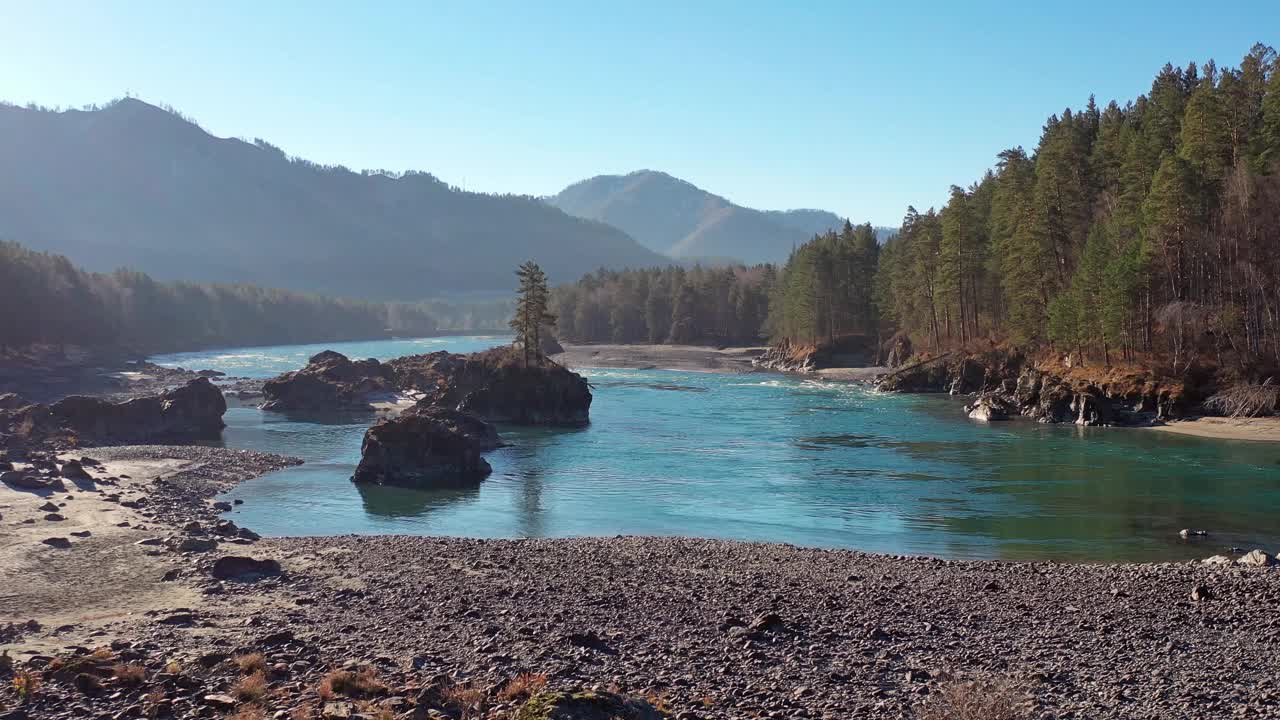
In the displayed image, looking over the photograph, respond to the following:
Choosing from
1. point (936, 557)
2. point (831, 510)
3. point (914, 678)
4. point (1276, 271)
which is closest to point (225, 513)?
point (831, 510)

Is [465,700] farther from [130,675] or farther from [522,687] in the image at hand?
[130,675]

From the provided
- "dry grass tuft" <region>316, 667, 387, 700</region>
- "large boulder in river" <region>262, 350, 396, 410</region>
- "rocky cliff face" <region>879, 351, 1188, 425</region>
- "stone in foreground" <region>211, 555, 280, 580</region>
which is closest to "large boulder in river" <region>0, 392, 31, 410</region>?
"large boulder in river" <region>262, 350, 396, 410</region>

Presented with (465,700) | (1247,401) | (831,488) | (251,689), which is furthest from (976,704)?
(1247,401)

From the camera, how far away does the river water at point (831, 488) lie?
37.8 m

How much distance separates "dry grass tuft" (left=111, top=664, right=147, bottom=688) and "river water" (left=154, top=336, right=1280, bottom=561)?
20582 mm

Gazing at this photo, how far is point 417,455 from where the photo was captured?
2056 inches

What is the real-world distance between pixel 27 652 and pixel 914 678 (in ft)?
58.5

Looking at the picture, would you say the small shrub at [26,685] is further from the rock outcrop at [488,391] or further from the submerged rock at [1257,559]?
the rock outcrop at [488,391]

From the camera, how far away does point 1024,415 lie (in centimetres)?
7562

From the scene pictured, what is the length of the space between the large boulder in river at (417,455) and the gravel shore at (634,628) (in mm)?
17032

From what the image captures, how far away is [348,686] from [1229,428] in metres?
62.5

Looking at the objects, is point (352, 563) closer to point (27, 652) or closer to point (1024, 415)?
point (27, 652)

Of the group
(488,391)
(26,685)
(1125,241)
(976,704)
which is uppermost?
(1125,241)

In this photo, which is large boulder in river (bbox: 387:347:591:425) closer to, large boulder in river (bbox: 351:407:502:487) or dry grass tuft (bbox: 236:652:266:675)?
large boulder in river (bbox: 351:407:502:487)
